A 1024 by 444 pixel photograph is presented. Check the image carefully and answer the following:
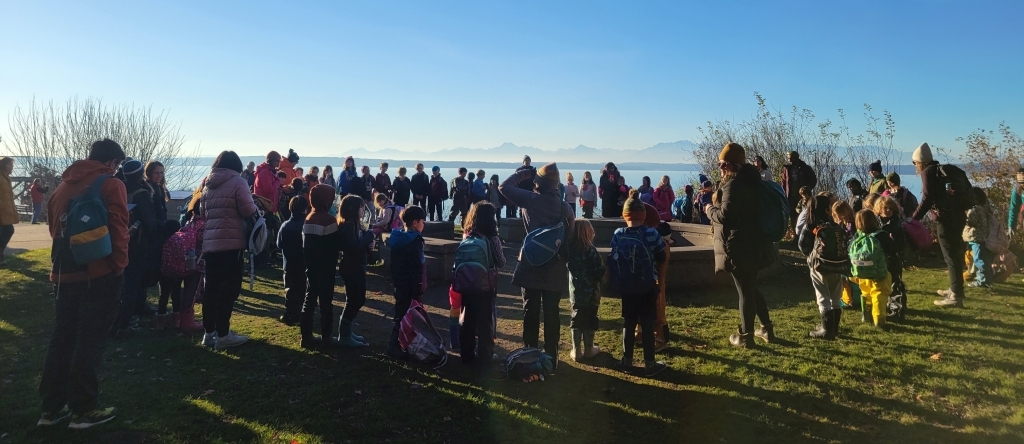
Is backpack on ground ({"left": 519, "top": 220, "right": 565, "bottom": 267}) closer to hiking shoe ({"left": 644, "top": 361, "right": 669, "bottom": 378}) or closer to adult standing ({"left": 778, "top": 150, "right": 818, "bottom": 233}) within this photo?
hiking shoe ({"left": 644, "top": 361, "right": 669, "bottom": 378})

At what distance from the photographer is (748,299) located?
555 cm

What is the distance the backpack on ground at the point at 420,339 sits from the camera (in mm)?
5293

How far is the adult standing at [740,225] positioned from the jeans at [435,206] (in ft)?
38.6

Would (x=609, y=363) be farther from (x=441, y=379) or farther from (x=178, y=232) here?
(x=178, y=232)

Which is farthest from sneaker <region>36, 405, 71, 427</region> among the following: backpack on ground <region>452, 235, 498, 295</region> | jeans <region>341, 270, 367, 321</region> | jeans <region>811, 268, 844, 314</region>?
jeans <region>811, 268, 844, 314</region>

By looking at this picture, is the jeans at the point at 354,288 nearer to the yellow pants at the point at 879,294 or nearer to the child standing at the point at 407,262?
the child standing at the point at 407,262

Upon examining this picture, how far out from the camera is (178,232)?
633cm

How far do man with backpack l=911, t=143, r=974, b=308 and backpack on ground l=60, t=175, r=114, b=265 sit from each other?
8202 mm

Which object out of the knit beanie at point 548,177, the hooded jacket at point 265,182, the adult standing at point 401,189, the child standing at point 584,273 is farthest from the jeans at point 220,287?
the adult standing at point 401,189

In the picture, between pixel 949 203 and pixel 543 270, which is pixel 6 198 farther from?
pixel 949 203

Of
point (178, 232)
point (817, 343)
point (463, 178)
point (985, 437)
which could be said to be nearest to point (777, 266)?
point (817, 343)

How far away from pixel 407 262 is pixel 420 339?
0.72 metres

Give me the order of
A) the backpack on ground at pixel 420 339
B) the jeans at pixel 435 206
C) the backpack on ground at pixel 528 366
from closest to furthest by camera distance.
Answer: the backpack on ground at pixel 528 366 → the backpack on ground at pixel 420 339 → the jeans at pixel 435 206

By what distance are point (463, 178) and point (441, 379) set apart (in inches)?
465
